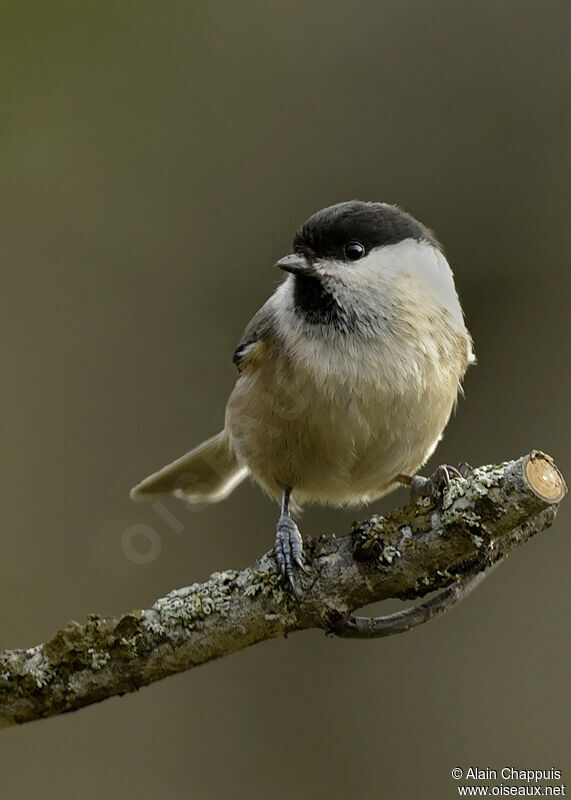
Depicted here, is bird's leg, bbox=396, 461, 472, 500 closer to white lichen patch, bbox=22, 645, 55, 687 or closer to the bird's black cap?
the bird's black cap

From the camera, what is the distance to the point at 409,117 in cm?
309

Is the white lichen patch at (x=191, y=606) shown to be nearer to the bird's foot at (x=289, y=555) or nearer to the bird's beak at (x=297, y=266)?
the bird's foot at (x=289, y=555)

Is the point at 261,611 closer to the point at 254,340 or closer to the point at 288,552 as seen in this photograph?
the point at 288,552

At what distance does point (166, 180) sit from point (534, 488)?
7.21 feet

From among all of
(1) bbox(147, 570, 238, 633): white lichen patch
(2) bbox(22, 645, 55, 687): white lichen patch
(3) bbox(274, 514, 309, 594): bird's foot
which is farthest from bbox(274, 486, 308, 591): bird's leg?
(2) bbox(22, 645, 55, 687): white lichen patch

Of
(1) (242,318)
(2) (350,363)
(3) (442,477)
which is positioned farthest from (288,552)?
(1) (242,318)

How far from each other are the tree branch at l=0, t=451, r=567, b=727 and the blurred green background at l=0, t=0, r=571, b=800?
3.77 ft

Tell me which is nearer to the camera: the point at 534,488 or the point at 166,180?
the point at 534,488

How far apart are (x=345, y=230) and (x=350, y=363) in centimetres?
33

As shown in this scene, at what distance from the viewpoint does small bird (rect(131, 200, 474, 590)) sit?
1.85m

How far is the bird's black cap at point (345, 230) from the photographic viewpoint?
1.95 meters

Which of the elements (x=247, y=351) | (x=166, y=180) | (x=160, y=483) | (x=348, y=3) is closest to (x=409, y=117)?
(x=348, y=3)

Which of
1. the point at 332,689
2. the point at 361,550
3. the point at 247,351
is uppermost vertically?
the point at 247,351

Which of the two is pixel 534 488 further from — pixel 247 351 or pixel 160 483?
pixel 160 483
